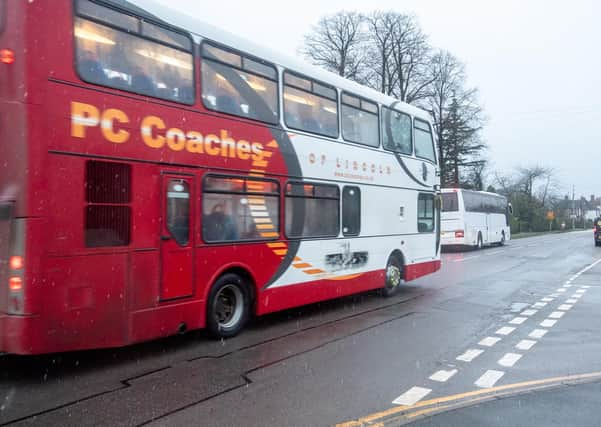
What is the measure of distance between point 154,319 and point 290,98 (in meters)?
4.17

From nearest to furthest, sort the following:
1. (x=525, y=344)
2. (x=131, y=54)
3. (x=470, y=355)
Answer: (x=131, y=54)
(x=470, y=355)
(x=525, y=344)

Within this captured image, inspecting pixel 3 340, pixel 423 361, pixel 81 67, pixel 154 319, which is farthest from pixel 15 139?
pixel 423 361

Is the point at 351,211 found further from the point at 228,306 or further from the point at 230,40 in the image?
the point at 230,40

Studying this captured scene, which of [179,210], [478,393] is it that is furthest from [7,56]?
[478,393]

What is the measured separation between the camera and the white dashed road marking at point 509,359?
262 inches

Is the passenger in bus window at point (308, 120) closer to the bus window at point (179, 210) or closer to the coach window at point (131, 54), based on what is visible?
the coach window at point (131, 54)

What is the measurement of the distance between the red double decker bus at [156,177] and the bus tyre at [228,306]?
2cm

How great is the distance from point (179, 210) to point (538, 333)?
569 cm

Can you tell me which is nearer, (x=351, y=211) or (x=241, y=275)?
(x=241, y=275)

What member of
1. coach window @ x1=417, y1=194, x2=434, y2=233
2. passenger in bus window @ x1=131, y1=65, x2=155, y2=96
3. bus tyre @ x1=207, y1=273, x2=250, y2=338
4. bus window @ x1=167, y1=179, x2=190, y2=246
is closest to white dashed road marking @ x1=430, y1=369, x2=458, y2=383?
bus tyre @ x1=207, y1=273, x2=250, y2=338

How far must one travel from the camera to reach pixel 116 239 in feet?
20.2

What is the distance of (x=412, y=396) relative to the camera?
539 centimetres

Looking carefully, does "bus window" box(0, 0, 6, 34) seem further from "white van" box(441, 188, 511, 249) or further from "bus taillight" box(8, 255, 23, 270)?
"white van" box(441, 188, 511, 249)

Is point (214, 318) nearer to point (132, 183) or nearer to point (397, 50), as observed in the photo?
point (132, 183)
